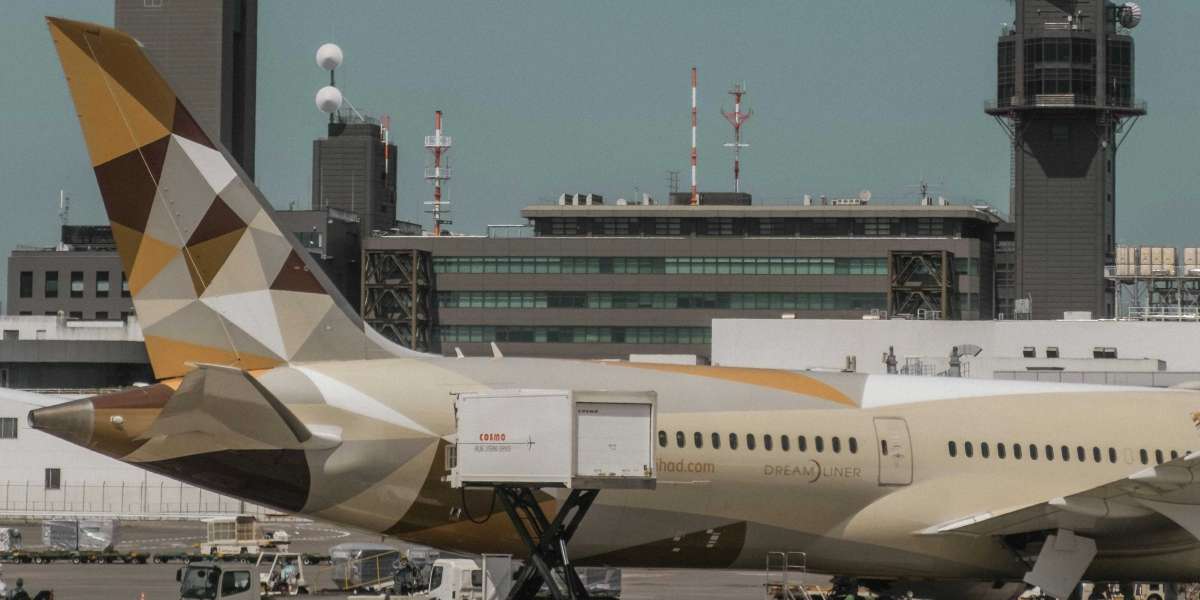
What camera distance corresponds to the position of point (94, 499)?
3593 inches

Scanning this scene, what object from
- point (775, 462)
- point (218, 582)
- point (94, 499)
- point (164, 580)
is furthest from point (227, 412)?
point (94, 499)

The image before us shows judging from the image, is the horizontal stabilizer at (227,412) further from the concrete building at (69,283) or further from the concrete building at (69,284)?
the concrete building at (69,284)

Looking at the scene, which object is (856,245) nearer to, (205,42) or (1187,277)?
(1187,277)

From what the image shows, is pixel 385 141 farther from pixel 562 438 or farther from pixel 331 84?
pixel 562 438

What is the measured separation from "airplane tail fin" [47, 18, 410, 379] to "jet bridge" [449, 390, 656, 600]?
4706 millimetres

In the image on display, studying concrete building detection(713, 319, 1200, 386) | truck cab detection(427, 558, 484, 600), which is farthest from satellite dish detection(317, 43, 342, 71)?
truck cab detection(427, 558, 484, 600)

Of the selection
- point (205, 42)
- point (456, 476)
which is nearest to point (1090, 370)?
point (456, 476)

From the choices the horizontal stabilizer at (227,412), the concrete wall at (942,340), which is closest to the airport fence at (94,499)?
the concrete wall at (942,340)

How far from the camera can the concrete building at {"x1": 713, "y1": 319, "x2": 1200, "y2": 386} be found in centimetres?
9475

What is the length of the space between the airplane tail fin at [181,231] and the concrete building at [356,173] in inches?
5677

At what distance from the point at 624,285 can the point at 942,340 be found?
5506 centimetres

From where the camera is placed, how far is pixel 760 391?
38.4 metres

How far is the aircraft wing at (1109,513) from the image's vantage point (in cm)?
3797

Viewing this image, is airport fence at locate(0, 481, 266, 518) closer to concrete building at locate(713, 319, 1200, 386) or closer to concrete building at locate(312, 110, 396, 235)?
concrete building at locate(713, 319, 1200, 386)
